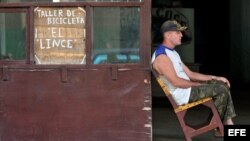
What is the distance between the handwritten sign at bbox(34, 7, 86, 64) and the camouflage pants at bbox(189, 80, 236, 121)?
48.9 inches

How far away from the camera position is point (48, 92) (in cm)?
575

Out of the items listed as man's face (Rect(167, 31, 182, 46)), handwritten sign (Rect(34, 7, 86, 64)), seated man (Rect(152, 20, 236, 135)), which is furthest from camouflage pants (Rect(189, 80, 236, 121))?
handwritten sign (Rect(34, 7, 86, 64))

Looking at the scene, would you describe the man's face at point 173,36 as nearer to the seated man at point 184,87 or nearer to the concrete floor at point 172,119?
the seated man at point 184,87

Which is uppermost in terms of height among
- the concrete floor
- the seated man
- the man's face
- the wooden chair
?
the man's face

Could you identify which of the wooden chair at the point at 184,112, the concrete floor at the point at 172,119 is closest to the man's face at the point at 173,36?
the wooden chair at the point at 184,112

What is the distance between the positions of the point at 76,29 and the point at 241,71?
413 inches

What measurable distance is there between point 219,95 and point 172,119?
284 cm

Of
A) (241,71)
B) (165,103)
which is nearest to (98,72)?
(165,103)

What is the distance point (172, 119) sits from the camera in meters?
8.38

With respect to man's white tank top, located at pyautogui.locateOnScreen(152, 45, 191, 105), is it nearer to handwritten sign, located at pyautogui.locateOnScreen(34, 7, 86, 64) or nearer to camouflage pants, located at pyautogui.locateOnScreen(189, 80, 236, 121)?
camouflage pants, located at pyautogui.locateOnScreen(189, 80, 236, 121)

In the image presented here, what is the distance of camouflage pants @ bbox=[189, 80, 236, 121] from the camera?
221 inches

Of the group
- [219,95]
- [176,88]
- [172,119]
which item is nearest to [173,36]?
[176,88]

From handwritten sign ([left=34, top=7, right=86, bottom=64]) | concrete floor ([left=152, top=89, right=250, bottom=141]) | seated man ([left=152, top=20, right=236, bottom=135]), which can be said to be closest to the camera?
seated man ([left=152, top=20, right=236, bottom=135])

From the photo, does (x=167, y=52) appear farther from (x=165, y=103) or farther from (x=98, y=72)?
(x=165, y=103)
